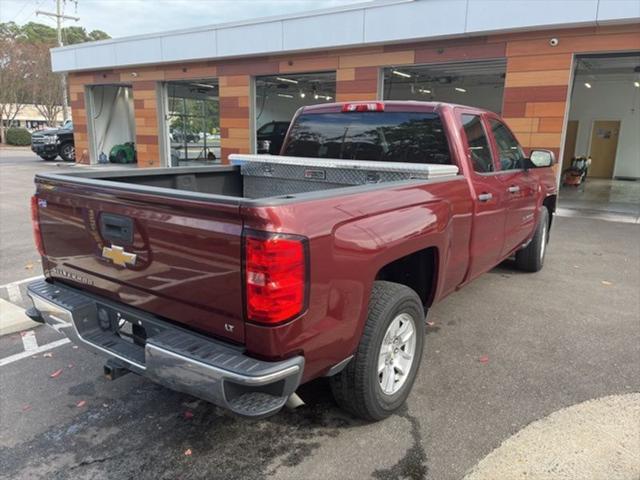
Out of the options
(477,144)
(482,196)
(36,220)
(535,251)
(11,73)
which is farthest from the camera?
(11,73)

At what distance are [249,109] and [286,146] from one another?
11.0 metres

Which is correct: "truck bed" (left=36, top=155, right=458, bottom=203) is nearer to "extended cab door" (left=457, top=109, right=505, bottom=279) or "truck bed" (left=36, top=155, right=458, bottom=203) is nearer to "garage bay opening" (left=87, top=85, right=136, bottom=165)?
"extended cab door" (left=457, top=109, right=505, bottom=279)

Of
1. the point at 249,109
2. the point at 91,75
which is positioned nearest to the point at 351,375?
the point at 249,109

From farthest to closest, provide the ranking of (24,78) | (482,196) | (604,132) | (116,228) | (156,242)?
(24,78)
(604,132)
(482,196)
(116,228)
(156,242)

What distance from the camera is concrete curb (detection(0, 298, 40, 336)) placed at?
4.29 meters

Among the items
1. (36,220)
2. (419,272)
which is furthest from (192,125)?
(419,272)

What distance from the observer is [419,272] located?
345 cm

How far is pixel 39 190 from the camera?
307 cm

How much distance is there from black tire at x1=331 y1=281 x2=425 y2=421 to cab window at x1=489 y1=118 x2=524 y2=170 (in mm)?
2323

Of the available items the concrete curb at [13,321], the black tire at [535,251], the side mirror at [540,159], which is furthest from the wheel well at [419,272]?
the concrete curb at [13,321]

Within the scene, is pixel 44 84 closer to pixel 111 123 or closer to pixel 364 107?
pixel 111 123

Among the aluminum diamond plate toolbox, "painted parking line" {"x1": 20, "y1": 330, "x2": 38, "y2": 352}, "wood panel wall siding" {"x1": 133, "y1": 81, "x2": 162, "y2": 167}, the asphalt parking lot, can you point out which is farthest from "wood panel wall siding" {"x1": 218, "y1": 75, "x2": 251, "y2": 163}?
the asphalt parking lot

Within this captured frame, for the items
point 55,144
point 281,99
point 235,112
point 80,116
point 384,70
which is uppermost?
point 281,99

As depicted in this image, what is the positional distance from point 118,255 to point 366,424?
1734mm
